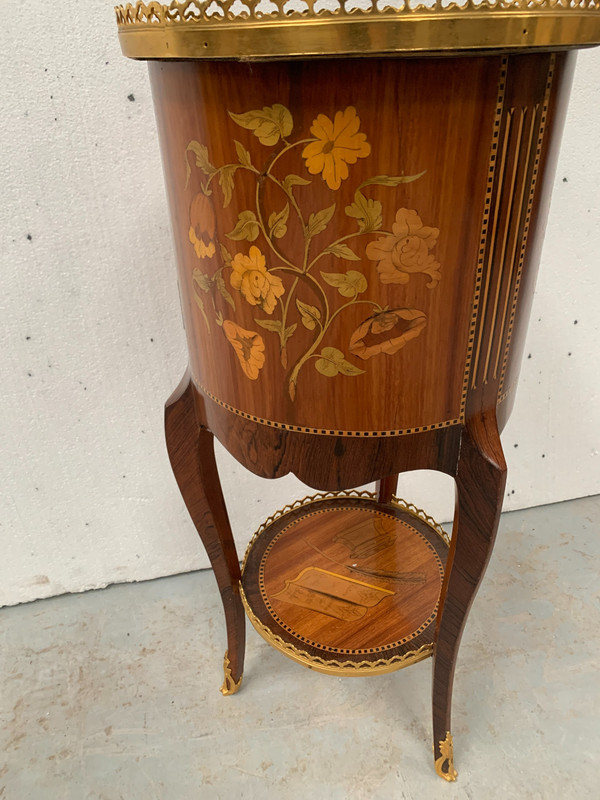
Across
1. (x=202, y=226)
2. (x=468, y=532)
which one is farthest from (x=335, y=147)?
(x=468, y=532)

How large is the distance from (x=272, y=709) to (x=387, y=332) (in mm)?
900

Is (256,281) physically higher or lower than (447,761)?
higher

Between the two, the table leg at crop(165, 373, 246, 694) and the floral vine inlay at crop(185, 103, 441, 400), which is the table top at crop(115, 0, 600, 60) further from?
the table leg at crop(165, 373, 246, 694)

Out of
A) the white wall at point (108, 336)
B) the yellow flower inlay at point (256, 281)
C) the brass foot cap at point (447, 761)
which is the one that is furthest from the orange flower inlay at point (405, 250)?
the brass foot cap at point (447, 761)

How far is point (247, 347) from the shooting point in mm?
709

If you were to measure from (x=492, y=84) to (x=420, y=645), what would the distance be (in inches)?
33.5

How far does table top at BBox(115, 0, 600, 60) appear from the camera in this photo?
0.49 meters

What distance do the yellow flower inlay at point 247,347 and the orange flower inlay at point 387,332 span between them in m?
0.11

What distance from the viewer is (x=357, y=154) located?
1.87 feet

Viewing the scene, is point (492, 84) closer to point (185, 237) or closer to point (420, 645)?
point (185, 237)

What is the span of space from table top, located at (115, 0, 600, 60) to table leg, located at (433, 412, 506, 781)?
16.1 inches

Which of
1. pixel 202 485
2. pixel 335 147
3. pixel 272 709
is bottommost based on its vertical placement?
pixel 272 709

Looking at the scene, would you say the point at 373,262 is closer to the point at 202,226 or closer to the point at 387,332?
the point at 387,332

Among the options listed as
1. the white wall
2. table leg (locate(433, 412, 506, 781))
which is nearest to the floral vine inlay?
table leg (locate(433, 412, 506, 781))
